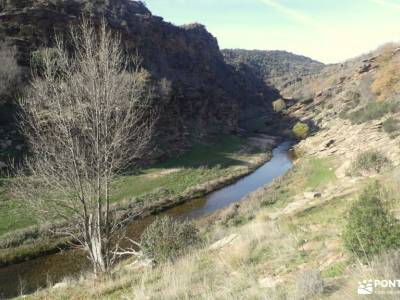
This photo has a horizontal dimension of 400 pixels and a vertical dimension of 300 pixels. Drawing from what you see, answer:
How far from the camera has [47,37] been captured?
157 ft

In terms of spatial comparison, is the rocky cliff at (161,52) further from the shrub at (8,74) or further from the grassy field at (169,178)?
the grassy field at (169,178)

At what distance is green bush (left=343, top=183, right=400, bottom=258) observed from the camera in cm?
579

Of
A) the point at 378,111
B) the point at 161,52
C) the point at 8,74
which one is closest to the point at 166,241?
the point at 8,74

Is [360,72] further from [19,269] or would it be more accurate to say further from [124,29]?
[19,269]

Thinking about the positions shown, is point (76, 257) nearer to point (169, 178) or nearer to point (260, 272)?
point (260, 272)

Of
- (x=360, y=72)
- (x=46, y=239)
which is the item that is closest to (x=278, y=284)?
(x=46, y=239)

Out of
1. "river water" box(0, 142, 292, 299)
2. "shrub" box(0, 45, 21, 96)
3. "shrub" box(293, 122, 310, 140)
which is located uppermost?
"shrub" box(0, 45, 21, 96)

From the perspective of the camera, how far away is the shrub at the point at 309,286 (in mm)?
5121

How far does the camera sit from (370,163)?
75.1 ft

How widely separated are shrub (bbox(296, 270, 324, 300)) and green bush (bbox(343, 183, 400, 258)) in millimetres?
924

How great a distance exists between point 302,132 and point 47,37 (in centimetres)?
4516

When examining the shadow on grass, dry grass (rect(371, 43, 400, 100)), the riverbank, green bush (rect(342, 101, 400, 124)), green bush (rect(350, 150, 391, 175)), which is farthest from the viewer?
dry grass (rect(371, 43, 400, 100))

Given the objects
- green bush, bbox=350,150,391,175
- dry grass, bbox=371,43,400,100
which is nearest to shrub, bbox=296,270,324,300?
green bush, bbox=350,150,391,175

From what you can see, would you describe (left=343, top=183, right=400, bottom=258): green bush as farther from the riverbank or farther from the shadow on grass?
the shadow on grass
